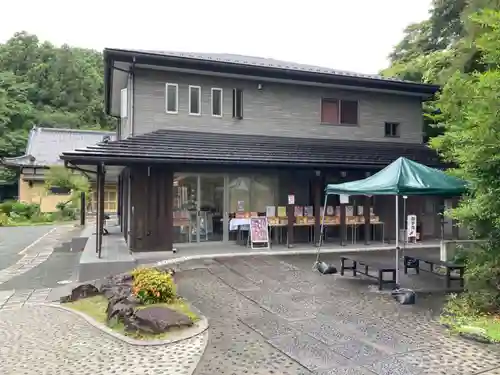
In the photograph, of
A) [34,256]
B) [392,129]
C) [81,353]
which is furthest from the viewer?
[392,129]

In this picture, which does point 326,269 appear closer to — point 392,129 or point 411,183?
point 411,183

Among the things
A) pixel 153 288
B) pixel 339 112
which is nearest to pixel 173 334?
pixel 153 288

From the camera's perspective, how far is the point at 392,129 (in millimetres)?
15633

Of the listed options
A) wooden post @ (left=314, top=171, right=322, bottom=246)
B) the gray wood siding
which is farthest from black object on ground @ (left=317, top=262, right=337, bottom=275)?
the gray wood siding

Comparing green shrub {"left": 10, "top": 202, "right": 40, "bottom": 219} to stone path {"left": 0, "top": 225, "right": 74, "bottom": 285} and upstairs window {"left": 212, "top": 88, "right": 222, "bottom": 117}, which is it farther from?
upstairs window {"left": 212, "top": 88, "right": 222, "bottom": 117}

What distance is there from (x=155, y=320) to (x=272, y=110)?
9.58 meters

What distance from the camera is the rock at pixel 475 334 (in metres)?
4.90

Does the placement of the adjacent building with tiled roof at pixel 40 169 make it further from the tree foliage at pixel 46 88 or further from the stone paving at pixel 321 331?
the stone paving at pixel 321 331

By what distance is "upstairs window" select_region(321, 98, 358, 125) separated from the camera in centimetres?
1457

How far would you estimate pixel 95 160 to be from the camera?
996 cm

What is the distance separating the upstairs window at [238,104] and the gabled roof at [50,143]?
804 inches

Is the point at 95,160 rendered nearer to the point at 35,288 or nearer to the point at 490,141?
the point at 35,288

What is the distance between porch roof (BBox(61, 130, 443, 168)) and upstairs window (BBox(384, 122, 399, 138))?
658 mm

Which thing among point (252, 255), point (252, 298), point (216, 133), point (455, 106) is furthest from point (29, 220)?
point (455, 106)
